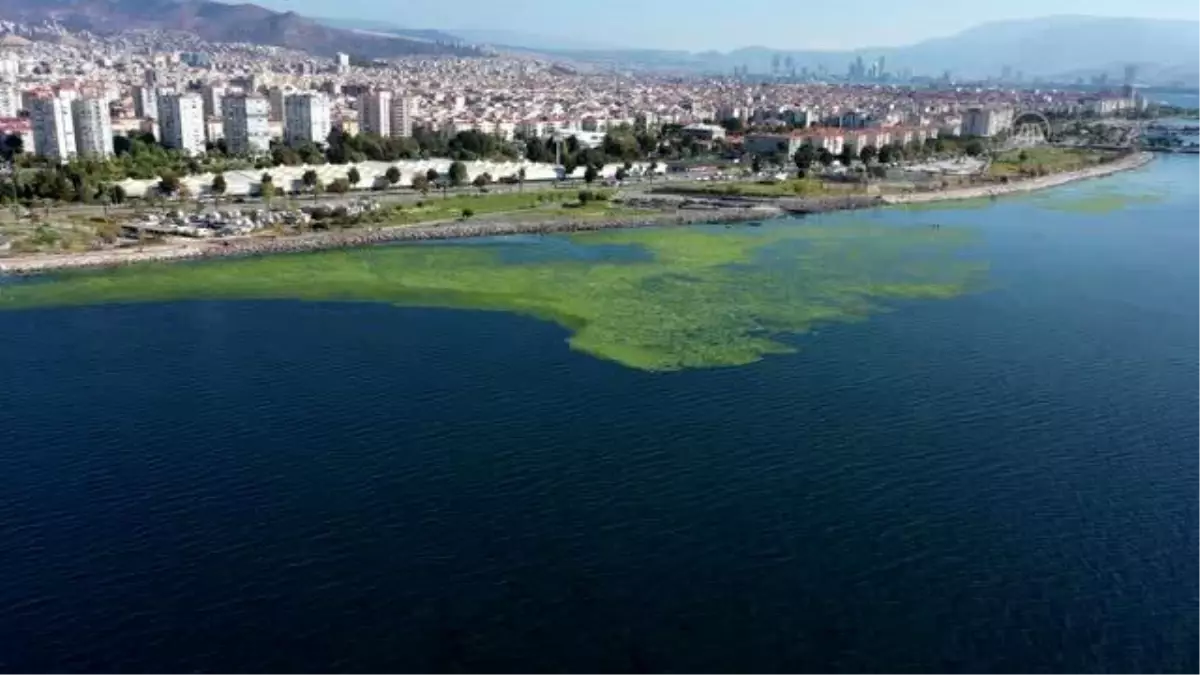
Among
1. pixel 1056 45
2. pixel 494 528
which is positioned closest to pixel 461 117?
pixel 494 528

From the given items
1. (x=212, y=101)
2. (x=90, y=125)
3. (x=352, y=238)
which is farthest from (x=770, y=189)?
(x=212, y=101)

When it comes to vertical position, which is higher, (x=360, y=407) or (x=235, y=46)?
(x=235, y=46)

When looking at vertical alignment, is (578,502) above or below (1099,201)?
below

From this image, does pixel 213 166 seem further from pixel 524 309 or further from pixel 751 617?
pixel 751 617

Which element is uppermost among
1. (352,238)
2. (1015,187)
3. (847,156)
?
(847,156)

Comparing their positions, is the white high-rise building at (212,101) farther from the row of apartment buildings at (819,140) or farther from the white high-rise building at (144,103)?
the row of apartment buildings at (819,140)

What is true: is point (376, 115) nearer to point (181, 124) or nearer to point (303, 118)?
point (303, 118)

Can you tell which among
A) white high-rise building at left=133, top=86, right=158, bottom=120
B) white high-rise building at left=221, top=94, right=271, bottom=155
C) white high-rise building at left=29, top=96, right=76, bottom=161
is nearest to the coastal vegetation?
white high-rise building at left=221, top=94, right=271, bottom=155
